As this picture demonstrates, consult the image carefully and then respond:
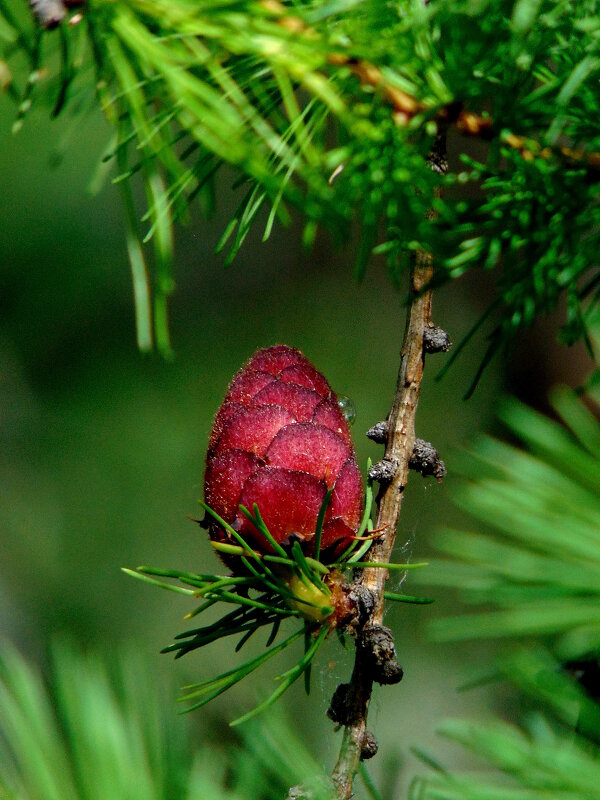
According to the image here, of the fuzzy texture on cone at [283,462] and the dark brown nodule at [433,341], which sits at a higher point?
the dark brown nodule at [433,341]

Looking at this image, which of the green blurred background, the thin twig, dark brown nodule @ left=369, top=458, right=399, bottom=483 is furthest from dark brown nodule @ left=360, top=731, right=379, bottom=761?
the green blurred background

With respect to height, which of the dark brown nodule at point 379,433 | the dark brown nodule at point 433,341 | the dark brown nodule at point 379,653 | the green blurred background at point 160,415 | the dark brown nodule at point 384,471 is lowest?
the green blurred background at point 160,415

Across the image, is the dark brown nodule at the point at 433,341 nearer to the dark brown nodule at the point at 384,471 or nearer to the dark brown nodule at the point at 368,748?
the dark brown nodule at the point at 384,471

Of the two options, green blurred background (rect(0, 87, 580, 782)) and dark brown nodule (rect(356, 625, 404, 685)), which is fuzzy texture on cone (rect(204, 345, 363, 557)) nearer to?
dark brown nodule (rect(356, 625, 404, 685))

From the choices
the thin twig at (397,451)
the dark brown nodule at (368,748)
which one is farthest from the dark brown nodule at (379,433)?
the dark brown nodule at (368,748)

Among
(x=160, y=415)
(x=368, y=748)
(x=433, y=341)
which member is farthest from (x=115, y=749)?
(x=160, y=415)

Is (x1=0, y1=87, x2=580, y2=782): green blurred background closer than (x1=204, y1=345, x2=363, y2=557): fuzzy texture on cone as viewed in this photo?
No

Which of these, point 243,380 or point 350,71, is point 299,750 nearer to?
point 243,380
